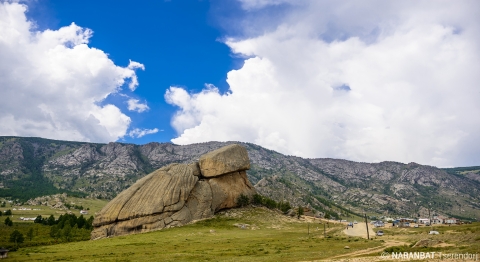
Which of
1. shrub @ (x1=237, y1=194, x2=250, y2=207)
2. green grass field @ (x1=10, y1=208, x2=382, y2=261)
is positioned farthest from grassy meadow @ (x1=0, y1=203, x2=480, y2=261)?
shrub @ (x1=237, y1=194, x2=250, y2=207)

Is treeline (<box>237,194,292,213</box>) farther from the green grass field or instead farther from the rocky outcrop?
the rocky outcrop

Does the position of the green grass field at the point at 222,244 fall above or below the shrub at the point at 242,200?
below

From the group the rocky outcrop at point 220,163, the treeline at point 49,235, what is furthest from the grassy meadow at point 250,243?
the rocky outcrop at point 220,163

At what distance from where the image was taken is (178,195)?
106 meters

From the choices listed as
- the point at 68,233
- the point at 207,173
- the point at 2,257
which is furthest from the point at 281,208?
the point at 2,257

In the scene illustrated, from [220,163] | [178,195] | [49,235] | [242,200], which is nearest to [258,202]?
[242,200]

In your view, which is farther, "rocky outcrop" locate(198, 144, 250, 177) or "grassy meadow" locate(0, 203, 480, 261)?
"rocky outcrop" locate(198, 144, 250, 177)

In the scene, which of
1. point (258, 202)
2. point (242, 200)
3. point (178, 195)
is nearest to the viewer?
point (178, 195)

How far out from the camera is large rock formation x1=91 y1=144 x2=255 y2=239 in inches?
3735

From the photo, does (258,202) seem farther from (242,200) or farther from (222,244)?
(222,244)

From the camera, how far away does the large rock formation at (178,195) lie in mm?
94875

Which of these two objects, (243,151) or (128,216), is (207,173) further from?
(128,216)

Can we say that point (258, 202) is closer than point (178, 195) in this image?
No

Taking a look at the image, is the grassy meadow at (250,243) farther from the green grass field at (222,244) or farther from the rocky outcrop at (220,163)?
the rocky outcrop at (220,163)
